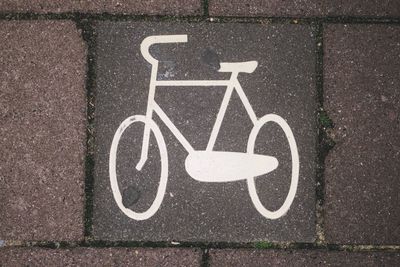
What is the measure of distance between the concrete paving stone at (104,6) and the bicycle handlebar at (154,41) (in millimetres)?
154

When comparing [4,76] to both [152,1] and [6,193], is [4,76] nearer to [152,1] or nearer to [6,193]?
[6,193]

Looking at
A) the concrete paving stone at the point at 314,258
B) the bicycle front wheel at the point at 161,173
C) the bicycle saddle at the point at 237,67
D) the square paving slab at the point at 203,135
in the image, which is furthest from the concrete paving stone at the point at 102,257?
the bicycle saddle at the point at 237,67

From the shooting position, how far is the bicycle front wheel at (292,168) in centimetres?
248

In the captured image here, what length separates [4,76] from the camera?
252cm

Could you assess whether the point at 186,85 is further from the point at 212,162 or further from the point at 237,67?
the point at 212,162

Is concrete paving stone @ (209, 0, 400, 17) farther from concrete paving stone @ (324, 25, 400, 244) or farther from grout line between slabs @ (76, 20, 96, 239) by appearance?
grout line between slabs @ (76, 20, 96, 239)

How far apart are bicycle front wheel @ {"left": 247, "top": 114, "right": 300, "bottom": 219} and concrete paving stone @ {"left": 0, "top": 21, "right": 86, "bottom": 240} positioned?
1.02m

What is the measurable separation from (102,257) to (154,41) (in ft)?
4.41

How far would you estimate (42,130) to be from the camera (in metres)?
2.50

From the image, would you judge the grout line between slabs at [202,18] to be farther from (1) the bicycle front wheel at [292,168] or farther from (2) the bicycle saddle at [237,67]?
(1) the bicycle front wheel at [292,168]

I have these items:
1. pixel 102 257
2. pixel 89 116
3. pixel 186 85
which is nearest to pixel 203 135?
pixel 186 85

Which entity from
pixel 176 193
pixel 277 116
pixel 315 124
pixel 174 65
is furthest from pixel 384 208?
pixel 174 65

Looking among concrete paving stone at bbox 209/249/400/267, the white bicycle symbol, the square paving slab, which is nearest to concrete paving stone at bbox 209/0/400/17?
the square paving slab

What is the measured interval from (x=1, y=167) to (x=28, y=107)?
395 mm
